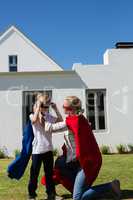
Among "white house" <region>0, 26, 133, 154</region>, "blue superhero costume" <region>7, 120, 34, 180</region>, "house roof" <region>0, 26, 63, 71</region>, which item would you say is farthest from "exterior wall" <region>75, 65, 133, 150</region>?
"house roof" <region>0, 26, 63, 71</region>

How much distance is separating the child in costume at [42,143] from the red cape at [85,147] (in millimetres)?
664

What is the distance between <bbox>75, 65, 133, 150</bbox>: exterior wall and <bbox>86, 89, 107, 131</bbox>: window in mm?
205

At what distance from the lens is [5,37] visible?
3472cm

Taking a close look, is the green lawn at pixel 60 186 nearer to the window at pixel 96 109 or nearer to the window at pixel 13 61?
the window at pixel 96 109

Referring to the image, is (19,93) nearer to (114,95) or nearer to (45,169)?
(114,95)

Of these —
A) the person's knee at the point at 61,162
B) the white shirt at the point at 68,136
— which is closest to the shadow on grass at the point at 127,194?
the person's knee at the point at 61,162

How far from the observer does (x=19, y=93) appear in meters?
19.6

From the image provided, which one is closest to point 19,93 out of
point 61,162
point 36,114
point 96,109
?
point 96,109

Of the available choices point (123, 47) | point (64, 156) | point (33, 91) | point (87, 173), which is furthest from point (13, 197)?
point (123, 47)

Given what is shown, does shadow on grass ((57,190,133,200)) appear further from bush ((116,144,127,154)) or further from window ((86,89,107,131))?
window ((86,89,107,131))

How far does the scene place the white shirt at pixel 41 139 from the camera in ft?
25.5

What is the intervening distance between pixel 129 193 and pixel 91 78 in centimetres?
1160

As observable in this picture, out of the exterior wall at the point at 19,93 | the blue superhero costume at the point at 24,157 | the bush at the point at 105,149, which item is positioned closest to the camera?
the blue superhero costume at the point at 24,157

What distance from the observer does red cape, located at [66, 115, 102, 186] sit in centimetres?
707
